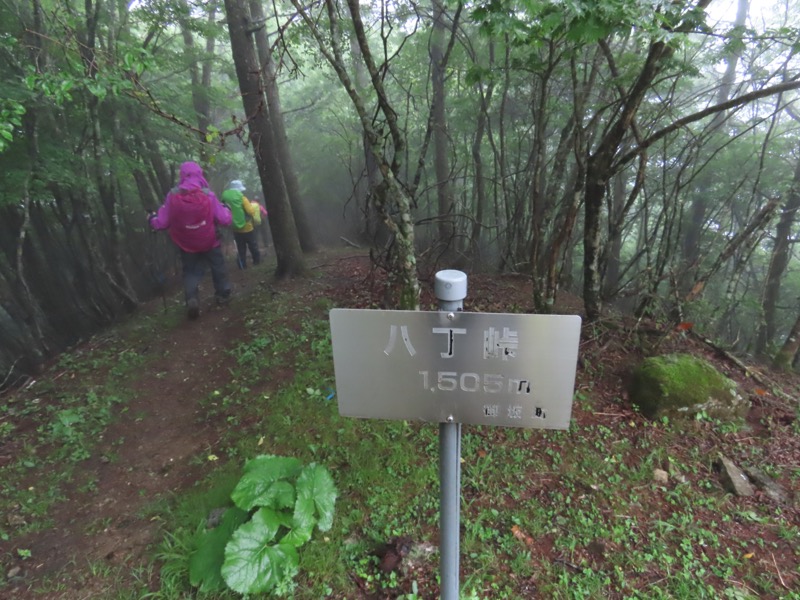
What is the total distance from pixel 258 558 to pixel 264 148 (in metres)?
5.67

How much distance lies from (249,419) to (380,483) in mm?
1510

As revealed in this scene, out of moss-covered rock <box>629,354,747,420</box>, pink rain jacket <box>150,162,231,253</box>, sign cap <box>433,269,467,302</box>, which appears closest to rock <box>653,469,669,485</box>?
moss-covered rock <box>629,354,747,420</box>

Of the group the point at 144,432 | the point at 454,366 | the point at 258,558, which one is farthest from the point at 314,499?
the point at 144,432

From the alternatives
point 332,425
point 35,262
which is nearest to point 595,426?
point 332,425

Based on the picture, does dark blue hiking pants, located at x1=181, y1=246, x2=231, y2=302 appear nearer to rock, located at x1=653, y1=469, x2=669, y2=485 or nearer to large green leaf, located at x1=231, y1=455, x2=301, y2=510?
large green leaf, located at x1=231, y1=455, x2=301, y2=510

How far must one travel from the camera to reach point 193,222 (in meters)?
5.70

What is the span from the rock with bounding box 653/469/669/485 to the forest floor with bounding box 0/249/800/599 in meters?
0.51

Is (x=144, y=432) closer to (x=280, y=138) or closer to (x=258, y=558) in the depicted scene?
(x=258, y=558)

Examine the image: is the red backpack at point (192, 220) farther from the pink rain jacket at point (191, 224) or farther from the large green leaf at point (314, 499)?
the large green leaf at point (314, 499)

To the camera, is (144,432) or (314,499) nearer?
(314,499)

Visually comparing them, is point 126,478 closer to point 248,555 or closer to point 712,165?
point 248,555

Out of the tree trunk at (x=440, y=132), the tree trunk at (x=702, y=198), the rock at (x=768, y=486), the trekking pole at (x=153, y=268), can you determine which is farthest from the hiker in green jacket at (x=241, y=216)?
the tree trunk at (x=702, y=198)

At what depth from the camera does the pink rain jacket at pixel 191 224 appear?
18.2 feet

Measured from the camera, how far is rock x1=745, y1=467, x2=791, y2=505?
3.13 m
